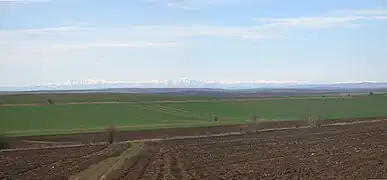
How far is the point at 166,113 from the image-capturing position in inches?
3656

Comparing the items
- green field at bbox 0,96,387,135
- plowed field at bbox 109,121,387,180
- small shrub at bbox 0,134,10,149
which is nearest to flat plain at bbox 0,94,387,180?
plowed field at bbox 109,121,387,180

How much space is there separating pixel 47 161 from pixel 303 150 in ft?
46.1

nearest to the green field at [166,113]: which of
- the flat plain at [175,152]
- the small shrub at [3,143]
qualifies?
the flat plain at [175,152]

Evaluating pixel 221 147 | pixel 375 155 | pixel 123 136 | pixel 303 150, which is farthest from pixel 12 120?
pixel 375 155

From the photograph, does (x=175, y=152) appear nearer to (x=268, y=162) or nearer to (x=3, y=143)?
(x=268, y=162)

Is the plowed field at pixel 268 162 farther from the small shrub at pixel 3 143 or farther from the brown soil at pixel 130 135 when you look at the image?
the brown soil at pixel 130 135

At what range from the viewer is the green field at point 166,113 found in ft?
245

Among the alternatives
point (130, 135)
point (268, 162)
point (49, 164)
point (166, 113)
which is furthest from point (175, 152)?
point (166, 113)

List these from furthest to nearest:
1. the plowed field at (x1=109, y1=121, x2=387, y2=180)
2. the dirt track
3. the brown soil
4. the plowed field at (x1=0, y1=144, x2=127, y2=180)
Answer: the brown soil
the plowed field at (x1=0, y1=144, x2=127, y2=180)
the dirt track
the plowed field at (x1=109, y1=121, x2=387, y2=180)

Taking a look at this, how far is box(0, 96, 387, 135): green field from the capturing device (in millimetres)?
74812

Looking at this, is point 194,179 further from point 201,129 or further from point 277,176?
point 201,129

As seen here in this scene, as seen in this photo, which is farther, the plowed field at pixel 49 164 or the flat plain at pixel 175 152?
the plowed field at pixel 49 164

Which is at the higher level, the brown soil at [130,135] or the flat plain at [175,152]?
the flat plain at [175,152]

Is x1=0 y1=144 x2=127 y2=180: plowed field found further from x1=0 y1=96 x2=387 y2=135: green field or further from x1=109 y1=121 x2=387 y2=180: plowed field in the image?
x1=0 y1=96 x2=387 y2=135: green field
